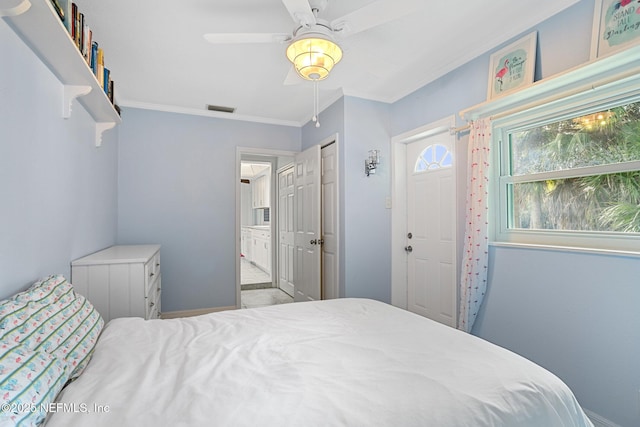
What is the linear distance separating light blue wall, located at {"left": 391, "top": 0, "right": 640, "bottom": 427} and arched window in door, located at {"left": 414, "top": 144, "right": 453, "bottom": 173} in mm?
609

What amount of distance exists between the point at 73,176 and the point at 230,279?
2200 mm

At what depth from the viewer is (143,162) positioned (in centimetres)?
368

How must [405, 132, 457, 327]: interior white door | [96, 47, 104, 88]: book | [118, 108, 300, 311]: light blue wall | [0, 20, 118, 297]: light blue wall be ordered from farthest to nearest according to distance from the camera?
[118, 108, 300, 311]: light blue wall, [405, 132, 457, 327]: interior white door, [96, 47, 104, 88]: book, [0, 20, 118, 297]: light blue wall

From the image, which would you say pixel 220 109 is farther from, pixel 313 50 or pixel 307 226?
pixel 313 50

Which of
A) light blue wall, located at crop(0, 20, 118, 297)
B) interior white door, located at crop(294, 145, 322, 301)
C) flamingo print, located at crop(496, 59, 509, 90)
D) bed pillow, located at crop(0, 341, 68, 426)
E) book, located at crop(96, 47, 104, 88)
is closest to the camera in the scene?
bed pillow, located at crop(0, 341, 68, 426)

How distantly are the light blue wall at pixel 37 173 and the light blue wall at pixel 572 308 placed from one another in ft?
9.59

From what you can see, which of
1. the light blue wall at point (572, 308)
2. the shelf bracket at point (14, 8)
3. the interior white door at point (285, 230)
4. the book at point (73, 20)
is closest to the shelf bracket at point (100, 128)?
the book at point (73, 20)

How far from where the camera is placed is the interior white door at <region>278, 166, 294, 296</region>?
4762mm

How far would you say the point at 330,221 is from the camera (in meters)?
3.67

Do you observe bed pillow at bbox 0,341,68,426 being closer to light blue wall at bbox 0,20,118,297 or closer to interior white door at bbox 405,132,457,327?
light blue wall at bbox 0,20,118,297

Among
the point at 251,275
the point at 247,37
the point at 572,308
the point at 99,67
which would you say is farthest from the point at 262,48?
the point at 251,275

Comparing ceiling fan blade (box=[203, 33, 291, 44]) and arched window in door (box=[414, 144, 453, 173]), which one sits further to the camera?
arched window in door (box=[414, 144, 453, 173])

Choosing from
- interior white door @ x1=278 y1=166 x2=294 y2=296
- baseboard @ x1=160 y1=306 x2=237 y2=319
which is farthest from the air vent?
baseboard @ x1=160 y1=306 x2=237 y2=319

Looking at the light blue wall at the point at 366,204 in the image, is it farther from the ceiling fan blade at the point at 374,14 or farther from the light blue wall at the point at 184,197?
the ceiling fan blade at the point at 374,14
